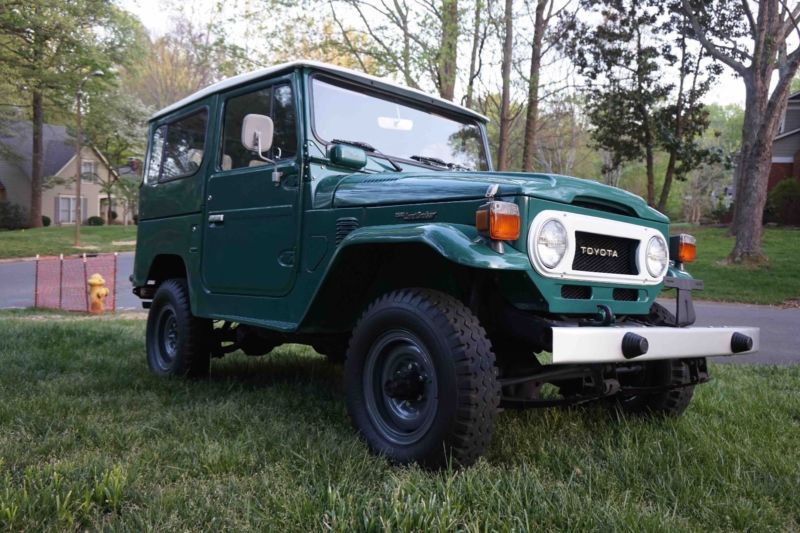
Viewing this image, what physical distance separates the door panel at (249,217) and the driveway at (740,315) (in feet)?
15.9

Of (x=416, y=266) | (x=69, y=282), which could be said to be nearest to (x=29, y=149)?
(x=69, y=282)

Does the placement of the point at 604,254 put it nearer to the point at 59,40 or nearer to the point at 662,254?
the point at 662,254

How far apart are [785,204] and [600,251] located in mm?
25700

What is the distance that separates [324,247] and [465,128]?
1.76 m

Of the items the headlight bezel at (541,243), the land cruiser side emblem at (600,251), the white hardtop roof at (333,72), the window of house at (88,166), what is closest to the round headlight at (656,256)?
the land cruiser side emblem at (600,251)

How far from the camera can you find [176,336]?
4.99m

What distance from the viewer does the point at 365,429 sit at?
3.07 meters

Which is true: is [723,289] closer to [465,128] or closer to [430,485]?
[465,128]

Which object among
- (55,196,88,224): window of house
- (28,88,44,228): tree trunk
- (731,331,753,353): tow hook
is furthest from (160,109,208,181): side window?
(55,196,88,224): window of house

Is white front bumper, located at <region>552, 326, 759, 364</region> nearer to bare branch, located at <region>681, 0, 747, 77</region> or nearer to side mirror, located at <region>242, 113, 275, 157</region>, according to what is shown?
side mirror, located at <region>242, 113, 275, 157</region>

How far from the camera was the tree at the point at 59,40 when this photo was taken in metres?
20.0

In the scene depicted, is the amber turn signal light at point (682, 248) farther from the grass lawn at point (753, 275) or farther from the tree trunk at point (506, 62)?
the tree trunk at point (506, 62)

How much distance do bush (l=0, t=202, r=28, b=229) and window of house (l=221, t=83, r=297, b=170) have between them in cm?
3485

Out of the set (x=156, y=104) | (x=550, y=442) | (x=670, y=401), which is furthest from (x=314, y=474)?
(x=156, y=104)
